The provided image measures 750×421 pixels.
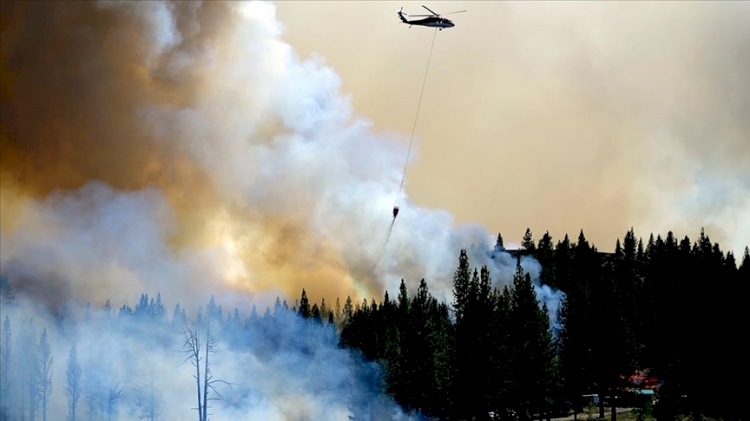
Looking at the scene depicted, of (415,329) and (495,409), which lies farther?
(415,329)

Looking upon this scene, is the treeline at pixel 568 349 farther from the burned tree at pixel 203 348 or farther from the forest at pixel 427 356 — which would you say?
the burned tree at pixel 203 348

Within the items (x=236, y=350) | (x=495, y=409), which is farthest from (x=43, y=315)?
(x=495, y=409)

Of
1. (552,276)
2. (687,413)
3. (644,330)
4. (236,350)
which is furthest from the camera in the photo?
(552,276)

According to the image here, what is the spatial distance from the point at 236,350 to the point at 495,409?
200 ft

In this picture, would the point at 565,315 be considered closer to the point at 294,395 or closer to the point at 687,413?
the point at 687,413

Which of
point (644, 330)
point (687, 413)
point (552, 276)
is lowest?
point (687, 413)

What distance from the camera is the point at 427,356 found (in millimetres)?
109125

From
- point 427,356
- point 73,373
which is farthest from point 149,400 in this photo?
point 427,356

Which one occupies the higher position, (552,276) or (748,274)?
(552,276)

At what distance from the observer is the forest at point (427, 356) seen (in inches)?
3482

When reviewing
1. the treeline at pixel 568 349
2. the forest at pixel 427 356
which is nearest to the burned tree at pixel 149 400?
the forest at pixel 427 356

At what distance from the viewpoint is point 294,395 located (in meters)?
136

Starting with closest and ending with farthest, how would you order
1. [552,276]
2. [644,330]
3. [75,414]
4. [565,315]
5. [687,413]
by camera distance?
[687,413]
[644,330]
[565,315]
[75,414]
[552,276]

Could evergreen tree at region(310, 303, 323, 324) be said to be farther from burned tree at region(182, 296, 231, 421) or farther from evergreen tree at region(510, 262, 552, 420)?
evergreen tree at region(510, 262, 552, 420)
